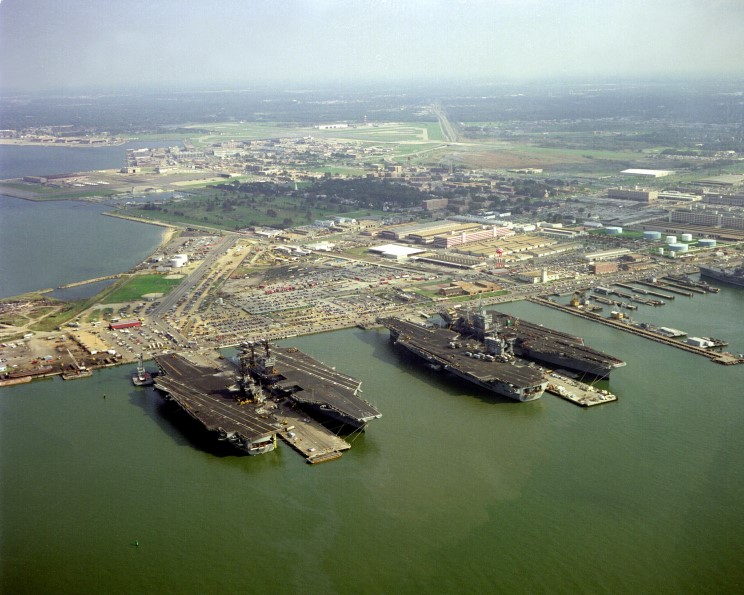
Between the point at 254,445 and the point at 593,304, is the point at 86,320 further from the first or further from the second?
the point at 593,304

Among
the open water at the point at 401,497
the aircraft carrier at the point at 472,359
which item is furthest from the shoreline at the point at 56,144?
the open water at the point at 401,497

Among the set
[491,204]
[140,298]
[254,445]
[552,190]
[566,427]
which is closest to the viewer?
[254,445]

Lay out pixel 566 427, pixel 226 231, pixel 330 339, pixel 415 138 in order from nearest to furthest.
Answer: pixel 566 427, pixel 330 339, pixel 226 231, pixel 415 138

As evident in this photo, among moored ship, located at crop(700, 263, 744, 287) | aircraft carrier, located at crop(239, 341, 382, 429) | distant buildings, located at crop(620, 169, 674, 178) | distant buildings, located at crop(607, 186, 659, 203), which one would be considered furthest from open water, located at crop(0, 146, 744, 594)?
distant buildings, located at crop(620, 169, 674, 178)

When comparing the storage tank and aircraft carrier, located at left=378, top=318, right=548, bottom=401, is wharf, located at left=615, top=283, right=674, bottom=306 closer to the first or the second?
the storage tank

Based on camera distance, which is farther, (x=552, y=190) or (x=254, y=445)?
(x=552, y=190)

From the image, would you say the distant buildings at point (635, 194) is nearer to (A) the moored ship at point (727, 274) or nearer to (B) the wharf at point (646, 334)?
(A) the moored ship at point (727, 274)

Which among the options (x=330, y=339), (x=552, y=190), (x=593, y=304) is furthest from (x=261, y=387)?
(x=552, y=190)
